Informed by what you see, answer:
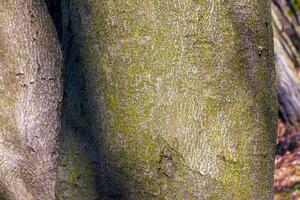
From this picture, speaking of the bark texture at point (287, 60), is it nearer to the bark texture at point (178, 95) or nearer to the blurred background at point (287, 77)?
the blurred background at point (287, 77)

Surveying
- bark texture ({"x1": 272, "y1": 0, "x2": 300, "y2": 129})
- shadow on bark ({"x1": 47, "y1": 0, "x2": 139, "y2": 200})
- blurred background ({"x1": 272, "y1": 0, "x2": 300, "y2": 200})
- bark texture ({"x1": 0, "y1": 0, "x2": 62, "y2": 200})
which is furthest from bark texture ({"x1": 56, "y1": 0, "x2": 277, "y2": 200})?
bark texture ({"x1": 272, "y1": 0, "x2": 300, "y2": 129})

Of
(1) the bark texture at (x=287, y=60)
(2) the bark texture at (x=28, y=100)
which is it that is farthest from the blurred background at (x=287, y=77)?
(2) the bark texture at (x=28, y=100)

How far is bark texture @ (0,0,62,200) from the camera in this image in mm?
1676

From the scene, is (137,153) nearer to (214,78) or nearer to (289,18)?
(214,78)

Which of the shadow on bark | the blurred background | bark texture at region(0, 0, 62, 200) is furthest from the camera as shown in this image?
the blurred background

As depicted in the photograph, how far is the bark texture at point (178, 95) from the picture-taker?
1.32 metres

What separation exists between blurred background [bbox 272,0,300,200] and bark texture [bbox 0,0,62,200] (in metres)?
4.06

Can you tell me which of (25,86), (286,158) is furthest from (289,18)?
(25,86)

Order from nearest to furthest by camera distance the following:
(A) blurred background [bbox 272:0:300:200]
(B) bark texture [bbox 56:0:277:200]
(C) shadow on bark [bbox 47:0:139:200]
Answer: (B) bark texture [bbox 56:0:277:200], (C) shadow on bark [bbox 47:0:139:200], (A) blurred background [bbox 272:0:300:200]

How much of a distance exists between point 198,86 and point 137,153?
0.23 meters

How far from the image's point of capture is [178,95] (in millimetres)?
1333

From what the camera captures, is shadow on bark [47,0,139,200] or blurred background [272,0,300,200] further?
blurred background [272,0,300,200]

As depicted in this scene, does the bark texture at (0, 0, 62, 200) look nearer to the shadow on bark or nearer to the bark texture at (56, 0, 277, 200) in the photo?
the shadow on bark

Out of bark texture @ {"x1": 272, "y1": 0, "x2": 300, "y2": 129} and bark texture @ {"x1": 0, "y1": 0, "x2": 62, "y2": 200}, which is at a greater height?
bark texture @ {"x1": 0, "y1": 0, "x2": 62, "y2": 200}
